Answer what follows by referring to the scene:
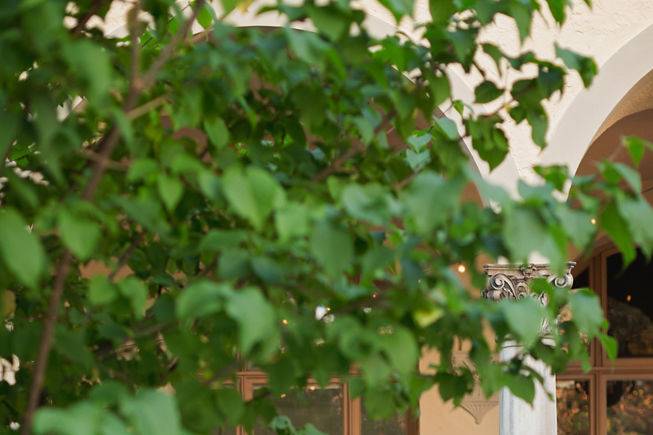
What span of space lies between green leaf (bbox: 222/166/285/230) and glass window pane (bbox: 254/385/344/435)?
32.3 feet

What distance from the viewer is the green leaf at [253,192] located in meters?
1.73

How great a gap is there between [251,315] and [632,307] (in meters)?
11.3

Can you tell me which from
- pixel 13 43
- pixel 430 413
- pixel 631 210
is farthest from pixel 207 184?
pixel 430 413

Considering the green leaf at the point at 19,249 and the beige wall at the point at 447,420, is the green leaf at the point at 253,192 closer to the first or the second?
the green leaf at the point at 19,249

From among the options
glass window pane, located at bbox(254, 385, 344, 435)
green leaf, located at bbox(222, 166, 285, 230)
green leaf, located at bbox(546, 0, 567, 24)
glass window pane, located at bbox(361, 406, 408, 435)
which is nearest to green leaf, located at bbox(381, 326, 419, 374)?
green leaf, located at bbox(222, 166, 285, 230)

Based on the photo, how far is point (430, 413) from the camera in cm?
1141

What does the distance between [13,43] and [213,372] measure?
0.71 meters

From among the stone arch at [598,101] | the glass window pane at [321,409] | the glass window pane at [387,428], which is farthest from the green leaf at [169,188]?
the glass window pane at [387,428]

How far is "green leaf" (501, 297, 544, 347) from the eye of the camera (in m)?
1.73

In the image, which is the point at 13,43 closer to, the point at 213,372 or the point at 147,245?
the point at 213,372

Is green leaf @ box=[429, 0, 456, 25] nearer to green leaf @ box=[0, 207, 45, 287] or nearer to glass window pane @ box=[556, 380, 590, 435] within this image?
green leaf @ box=[0, 207, 45, 287]

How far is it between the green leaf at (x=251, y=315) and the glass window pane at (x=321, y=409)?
9.93 metres

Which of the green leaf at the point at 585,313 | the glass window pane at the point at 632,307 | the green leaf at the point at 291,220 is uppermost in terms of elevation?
the glass window pane at the point at 632,307

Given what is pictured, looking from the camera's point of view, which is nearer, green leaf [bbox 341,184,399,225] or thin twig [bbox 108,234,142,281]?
green leaf [bbox 341,184,399,225]
